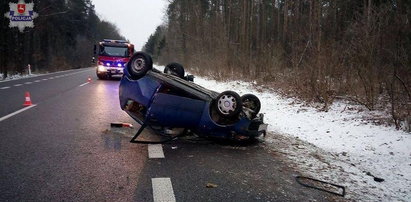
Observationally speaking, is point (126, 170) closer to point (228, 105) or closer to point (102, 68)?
point (228, 105)

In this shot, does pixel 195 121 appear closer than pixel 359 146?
Yes

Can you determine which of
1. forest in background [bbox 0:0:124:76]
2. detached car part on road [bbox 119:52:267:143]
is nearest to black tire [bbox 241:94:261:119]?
detached car part on road [bbox 119:52:267:143]

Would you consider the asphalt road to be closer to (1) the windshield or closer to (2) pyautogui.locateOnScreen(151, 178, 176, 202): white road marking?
(2) pyautogui.locateOnScreen(151, 178, 176, 202): white road marking

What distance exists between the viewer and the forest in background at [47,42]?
29.8 m

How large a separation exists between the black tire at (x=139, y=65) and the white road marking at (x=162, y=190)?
2.66 m

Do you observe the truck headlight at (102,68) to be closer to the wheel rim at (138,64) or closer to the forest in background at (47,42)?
the forest in background at (47,42)

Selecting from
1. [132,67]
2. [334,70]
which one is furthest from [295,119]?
[132,67]

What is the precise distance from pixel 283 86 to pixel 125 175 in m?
10.2

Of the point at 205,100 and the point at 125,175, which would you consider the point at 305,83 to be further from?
the point at 125,175

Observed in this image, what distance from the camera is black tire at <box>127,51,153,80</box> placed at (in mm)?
6383

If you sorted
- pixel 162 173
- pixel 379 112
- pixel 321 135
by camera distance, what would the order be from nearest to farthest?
pixel 162 173 < pixel 321 135 < pixel 379 112

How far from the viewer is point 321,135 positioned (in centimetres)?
724

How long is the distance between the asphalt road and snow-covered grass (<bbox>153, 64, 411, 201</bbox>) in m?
0.66

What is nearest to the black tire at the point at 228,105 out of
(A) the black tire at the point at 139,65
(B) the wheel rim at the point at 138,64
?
(A) the black tire at the point at 139,65
